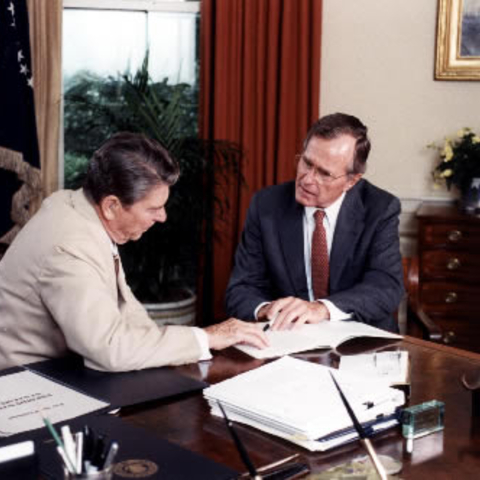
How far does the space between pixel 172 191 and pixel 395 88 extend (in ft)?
5.00

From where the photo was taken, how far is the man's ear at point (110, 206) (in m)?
2.32

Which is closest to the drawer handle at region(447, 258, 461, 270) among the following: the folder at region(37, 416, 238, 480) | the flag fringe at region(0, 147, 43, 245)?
the flag fringe at region(0, 147, 43, 245)

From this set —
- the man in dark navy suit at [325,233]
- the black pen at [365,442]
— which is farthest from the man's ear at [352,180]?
the black pen at [365,442]

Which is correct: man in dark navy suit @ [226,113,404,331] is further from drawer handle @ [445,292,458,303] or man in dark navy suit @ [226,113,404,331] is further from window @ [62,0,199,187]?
window @ [62,0,199,187]

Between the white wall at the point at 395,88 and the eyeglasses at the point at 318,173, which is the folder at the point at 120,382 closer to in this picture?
the eyeglasses at the point at 318,173

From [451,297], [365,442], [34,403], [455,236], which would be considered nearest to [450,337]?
[451,297]

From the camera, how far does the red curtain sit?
15.9 ft

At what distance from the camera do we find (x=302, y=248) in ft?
10.3

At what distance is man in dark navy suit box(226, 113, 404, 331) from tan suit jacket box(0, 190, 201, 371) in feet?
2.68

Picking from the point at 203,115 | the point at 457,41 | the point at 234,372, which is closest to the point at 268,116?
the point at 203,115

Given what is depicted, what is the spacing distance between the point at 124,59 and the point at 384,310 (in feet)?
9.75

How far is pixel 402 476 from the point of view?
1505mm

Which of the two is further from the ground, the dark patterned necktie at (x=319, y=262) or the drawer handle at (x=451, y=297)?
the dark patterned necktie at (x=319, y=262)

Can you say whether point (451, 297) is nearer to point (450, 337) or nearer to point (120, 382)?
point (450, 337)
